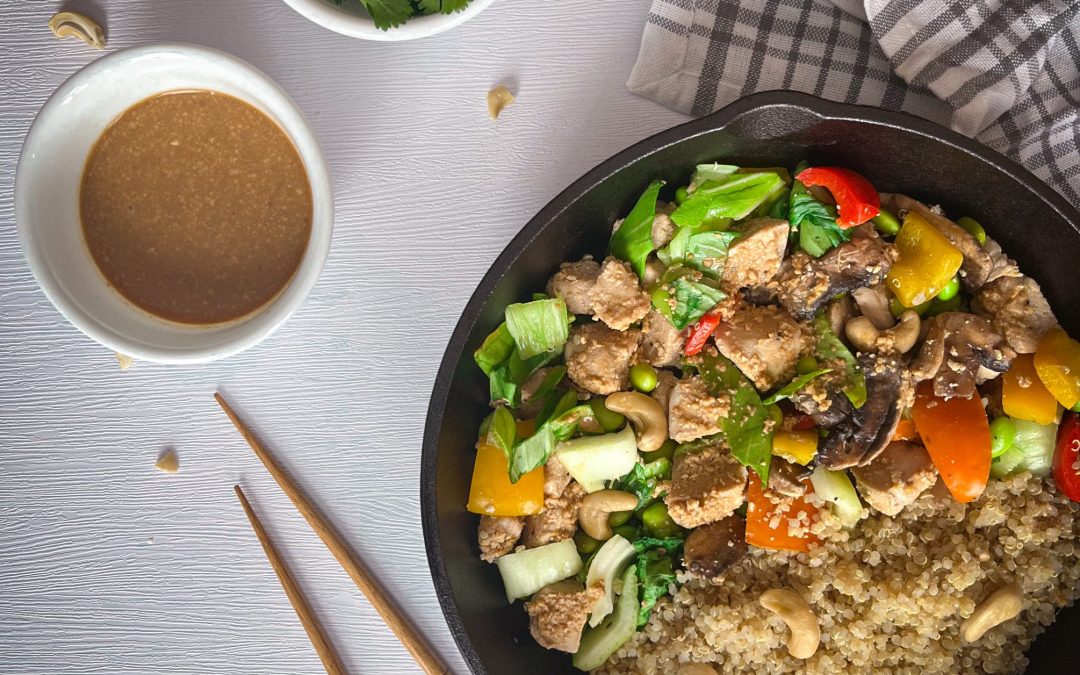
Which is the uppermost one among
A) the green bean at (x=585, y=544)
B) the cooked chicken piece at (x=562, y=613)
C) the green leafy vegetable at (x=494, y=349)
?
the green leafy vegetable at (x=494, y=349)

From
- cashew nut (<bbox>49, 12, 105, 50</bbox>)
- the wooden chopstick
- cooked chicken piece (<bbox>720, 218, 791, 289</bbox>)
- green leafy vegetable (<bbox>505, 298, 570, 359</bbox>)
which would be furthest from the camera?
the wooden chopstick

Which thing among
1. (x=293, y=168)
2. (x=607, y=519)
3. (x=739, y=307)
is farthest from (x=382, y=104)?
(x=607, y=519)

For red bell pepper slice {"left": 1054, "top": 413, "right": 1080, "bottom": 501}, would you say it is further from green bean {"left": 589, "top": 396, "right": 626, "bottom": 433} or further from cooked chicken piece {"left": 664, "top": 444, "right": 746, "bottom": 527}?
green bean {"left": 589, "top": 396, "right": 626, "bottom": 433}

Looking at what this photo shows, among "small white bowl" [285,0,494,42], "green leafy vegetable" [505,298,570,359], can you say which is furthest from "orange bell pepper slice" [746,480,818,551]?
"small white bowl" [285,0,494,42]

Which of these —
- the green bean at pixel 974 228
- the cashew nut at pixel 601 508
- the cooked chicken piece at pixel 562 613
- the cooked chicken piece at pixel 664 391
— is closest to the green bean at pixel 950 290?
the green bean at pixel 974 228

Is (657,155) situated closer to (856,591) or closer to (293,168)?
A: (293,168)

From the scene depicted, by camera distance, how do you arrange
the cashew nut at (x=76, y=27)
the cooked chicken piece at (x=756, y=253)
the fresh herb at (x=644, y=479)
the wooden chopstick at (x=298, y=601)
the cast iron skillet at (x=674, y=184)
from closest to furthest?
1. the cast iron skillet at (x=674, y=184)
2. the cooked chicken piece at (x=756, y=253)
3. the fresh herb at (x=644, y=479)
4. the cashew nut at (x=76, y=27)
5. the wooden chopstick at (x=298, y=601)

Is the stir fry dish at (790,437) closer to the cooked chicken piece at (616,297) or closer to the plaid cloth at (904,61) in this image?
the cooked chicken piece at (616,297)
